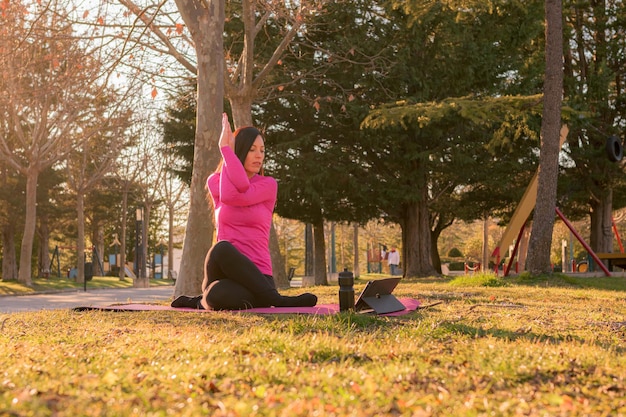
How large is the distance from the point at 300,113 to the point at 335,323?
57.4 ft

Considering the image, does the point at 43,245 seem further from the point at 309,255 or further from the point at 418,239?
the point at 418,239

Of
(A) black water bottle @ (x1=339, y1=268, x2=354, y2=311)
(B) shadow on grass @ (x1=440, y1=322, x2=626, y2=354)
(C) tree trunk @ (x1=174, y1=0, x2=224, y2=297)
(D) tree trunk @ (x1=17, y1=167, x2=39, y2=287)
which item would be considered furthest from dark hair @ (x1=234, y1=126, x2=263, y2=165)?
(D) tree trunk @ (x1=17, y1=167, x2=39, y2=287)

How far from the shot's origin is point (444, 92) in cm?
2288

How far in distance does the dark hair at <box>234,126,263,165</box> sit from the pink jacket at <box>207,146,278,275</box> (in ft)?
0.74

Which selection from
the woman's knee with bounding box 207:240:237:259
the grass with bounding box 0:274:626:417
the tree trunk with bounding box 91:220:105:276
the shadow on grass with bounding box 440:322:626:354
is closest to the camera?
the grass with bounding box 0:274:626:417

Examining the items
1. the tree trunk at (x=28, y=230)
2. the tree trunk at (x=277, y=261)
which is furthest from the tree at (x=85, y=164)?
the tree trunk at (x=277, y=261)

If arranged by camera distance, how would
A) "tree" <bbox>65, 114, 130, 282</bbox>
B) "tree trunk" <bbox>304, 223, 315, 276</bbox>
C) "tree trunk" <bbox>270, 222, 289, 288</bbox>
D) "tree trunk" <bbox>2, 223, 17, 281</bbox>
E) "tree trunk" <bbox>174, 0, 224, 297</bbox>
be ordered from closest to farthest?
"tree trunk" <bbox>174, 0, 224, 297</bbox> → "tree trunk" <bbox>270, 222, 289, 288</bbox> → "tree trunk" <bbox>304, 223, 315, 276</bbox> → "tree" <bbox>65, 114, 130, 282</bbox> → "tree trunk" <bbox>2, 223, 17, 281</bbox>

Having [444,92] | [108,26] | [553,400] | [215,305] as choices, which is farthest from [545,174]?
[553,400]

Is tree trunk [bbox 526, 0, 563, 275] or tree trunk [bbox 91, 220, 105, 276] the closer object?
tree trunk [bbox 526, 0, 563, 275]

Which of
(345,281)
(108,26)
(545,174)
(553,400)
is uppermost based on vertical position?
(108,26)

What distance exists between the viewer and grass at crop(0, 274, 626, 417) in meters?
3.46

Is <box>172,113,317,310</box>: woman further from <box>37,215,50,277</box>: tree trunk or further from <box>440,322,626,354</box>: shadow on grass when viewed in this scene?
<box>37,215,50,277</box>: tree trunk

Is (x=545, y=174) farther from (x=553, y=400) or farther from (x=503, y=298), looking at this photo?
(x=553, y=400)

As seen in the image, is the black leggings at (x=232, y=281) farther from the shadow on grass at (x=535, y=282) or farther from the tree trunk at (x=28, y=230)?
the tree trunk at (x=28, y=230)
